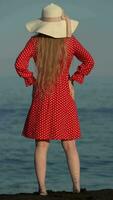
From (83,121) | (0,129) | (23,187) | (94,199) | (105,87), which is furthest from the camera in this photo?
(105,87)

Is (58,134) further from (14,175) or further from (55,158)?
(55,158)

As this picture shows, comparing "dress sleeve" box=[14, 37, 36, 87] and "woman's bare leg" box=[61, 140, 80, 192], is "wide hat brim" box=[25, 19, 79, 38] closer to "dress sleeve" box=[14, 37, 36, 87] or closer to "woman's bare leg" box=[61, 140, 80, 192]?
"dress sleeve" box=[14, 37, 36, 87]

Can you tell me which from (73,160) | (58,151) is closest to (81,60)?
(73,160)

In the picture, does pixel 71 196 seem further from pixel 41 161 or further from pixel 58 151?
pixel 58 151

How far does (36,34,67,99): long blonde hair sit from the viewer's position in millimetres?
9273

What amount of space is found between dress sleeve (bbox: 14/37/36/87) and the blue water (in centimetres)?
498

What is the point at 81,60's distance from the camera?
9469 mm

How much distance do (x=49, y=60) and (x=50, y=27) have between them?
26 cm

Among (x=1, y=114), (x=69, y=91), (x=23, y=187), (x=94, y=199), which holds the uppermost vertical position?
(x=69, y=91)

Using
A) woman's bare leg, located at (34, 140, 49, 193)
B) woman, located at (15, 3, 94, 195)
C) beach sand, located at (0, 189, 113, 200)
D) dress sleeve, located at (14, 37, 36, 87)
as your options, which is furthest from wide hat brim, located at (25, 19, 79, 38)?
beach sand, located at (0, 189, 113, 200)

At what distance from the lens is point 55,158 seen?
812 inches

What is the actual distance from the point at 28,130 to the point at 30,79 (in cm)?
41

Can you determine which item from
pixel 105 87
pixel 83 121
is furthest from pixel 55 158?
pixel 105 87

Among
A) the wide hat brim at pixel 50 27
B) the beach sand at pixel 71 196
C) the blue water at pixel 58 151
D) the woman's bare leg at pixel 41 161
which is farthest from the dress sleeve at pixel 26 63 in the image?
the blue water at pixel 58 151
